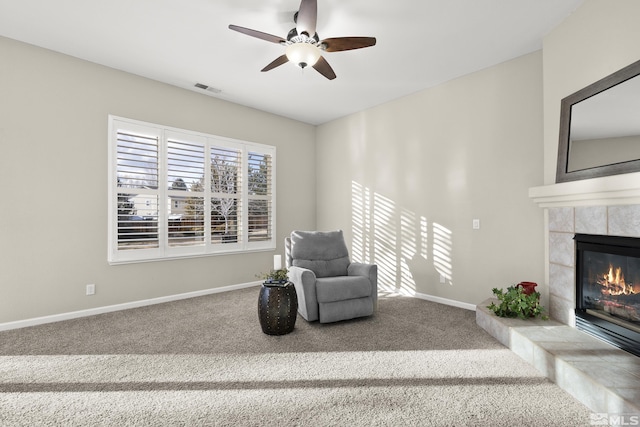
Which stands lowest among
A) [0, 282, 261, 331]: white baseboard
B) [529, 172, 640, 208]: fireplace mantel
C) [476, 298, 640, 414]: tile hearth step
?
[0, 282, 261, 331]: white baseboard

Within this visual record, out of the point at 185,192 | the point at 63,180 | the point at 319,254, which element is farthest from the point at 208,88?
the point at 319,254

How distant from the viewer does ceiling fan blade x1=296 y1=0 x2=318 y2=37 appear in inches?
89.8

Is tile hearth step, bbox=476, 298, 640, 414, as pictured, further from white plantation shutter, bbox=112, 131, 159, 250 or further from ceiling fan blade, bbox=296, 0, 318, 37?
white plantation shutter, bbox=112, 131, 159, 250

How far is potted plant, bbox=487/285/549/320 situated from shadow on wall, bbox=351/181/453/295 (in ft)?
3.81

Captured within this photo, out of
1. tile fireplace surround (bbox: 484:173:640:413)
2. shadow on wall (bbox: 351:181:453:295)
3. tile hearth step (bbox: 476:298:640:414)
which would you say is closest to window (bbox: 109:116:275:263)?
shadow on wall (bbox: 351:181:453:295)

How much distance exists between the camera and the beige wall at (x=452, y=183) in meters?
3.50

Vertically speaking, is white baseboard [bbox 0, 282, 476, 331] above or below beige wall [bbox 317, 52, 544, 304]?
below

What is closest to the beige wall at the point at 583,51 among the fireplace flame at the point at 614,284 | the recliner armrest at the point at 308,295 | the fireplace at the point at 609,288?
the fireplace at the point at 609,288

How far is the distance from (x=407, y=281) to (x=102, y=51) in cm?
473

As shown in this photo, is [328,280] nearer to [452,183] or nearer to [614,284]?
[452,183]

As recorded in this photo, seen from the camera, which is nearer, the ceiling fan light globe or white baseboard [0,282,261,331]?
the ceiling fan light globe

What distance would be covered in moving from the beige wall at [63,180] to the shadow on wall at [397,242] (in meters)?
2.68

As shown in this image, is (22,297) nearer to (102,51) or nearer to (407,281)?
(102,51)

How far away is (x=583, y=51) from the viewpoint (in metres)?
2.66
